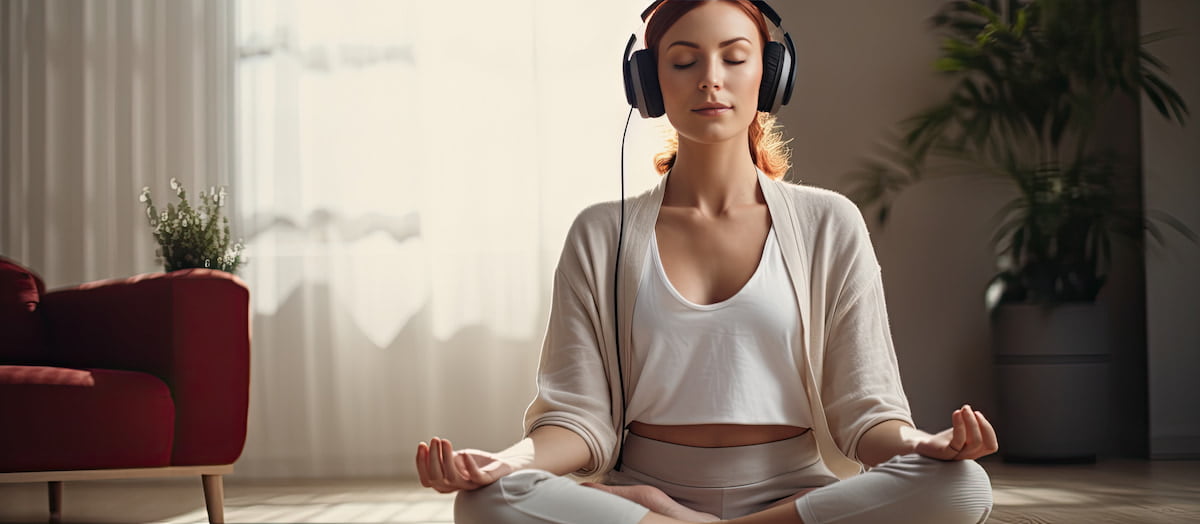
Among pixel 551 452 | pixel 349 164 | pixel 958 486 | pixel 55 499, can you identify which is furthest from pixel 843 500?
pixel 349 164

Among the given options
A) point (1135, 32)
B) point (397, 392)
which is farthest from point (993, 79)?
point (397, 392)

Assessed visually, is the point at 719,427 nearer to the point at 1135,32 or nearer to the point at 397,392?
the point at 397,392

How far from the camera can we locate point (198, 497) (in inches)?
123

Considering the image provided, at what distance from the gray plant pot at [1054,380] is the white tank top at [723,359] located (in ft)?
7.88

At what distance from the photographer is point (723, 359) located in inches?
50.4

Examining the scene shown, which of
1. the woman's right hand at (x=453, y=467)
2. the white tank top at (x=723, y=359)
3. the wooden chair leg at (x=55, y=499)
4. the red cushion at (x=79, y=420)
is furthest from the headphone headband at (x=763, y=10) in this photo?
the wooden chair leg at (x=55, y=499)

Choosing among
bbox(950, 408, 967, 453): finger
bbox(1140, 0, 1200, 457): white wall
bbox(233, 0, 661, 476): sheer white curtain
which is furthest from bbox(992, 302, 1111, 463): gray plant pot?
bbox(950, 408, 967, 453): finger

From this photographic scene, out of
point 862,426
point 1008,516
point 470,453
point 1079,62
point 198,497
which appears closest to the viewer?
point 470,453

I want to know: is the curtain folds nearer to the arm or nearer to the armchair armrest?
the armchair armrest

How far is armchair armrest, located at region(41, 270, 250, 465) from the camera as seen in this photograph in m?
2.33

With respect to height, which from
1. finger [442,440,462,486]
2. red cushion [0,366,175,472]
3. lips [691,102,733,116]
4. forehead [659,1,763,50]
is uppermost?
forehead [659,1,763,50]

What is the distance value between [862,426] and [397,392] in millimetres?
2863

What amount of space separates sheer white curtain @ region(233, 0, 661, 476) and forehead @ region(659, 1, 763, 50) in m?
2.46

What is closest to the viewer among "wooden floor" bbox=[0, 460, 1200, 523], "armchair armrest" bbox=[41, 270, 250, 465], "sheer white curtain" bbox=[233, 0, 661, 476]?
"armchair armrest" bbox=[41, 270, 250, 465]
